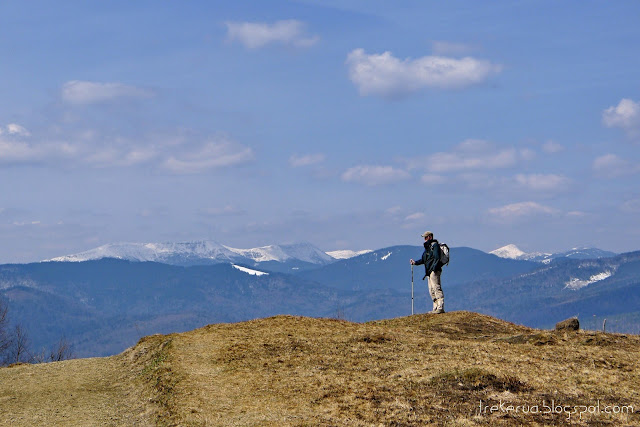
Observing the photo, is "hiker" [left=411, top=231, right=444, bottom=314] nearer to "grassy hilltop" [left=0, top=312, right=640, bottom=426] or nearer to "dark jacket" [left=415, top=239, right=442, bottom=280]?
"dark jacket" [left=415, top=239, right=442, bottom=280]

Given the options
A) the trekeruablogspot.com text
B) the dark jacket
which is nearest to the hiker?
the dark jacket

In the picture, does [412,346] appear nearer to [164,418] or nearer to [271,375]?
[271,375]

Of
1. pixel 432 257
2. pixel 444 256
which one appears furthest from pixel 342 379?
pixel 432 257

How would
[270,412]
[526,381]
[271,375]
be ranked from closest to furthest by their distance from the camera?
[270,412] → [526,381] → [271,375]

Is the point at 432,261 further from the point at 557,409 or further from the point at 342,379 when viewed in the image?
the point at 557,409

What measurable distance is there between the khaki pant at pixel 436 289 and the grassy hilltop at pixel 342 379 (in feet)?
10.2

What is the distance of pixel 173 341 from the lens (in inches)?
1323

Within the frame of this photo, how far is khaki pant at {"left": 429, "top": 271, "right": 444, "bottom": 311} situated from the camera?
3850cm

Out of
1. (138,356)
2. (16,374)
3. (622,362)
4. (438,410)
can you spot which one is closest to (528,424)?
(438,410)

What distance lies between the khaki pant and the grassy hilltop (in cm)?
311

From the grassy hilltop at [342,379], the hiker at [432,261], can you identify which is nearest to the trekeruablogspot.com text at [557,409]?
the grassy hilltop at [342,379]

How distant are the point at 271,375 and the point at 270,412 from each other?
4588mm

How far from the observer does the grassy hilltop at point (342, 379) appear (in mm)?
21078

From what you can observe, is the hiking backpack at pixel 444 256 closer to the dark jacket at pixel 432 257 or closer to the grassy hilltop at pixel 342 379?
the dark jacket at pixel 432 257
